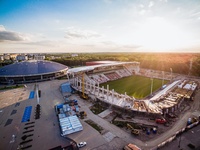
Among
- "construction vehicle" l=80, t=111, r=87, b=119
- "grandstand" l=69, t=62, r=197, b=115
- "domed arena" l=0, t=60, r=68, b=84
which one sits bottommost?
"construction vehicle" l=80, t=111, r=87, b=119

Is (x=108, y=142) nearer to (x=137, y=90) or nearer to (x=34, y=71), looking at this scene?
(x=137, y=90)

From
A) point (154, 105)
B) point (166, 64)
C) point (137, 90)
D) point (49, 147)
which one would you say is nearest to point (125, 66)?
point (166, 64)

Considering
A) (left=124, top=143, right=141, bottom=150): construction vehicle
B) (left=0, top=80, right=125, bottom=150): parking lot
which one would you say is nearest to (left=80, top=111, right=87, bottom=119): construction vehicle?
(left=0, top=80, right=125, bottom=150): parking lot

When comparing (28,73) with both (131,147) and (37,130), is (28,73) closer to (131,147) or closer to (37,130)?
(37,130)

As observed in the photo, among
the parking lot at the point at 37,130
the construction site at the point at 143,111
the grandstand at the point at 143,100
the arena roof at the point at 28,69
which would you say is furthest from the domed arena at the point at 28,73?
the construction site at the point at 143,111

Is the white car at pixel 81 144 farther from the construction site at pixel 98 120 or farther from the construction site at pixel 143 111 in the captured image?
the construction site at pixel 143 111

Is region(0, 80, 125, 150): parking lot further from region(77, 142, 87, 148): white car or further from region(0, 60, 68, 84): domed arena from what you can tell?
region(0, 60, 68, 84): domed arena

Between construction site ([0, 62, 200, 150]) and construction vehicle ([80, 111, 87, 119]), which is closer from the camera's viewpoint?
construction site ([0, 62, 200, 150])

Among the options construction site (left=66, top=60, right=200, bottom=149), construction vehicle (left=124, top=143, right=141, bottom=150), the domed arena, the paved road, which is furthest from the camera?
the domed arena
